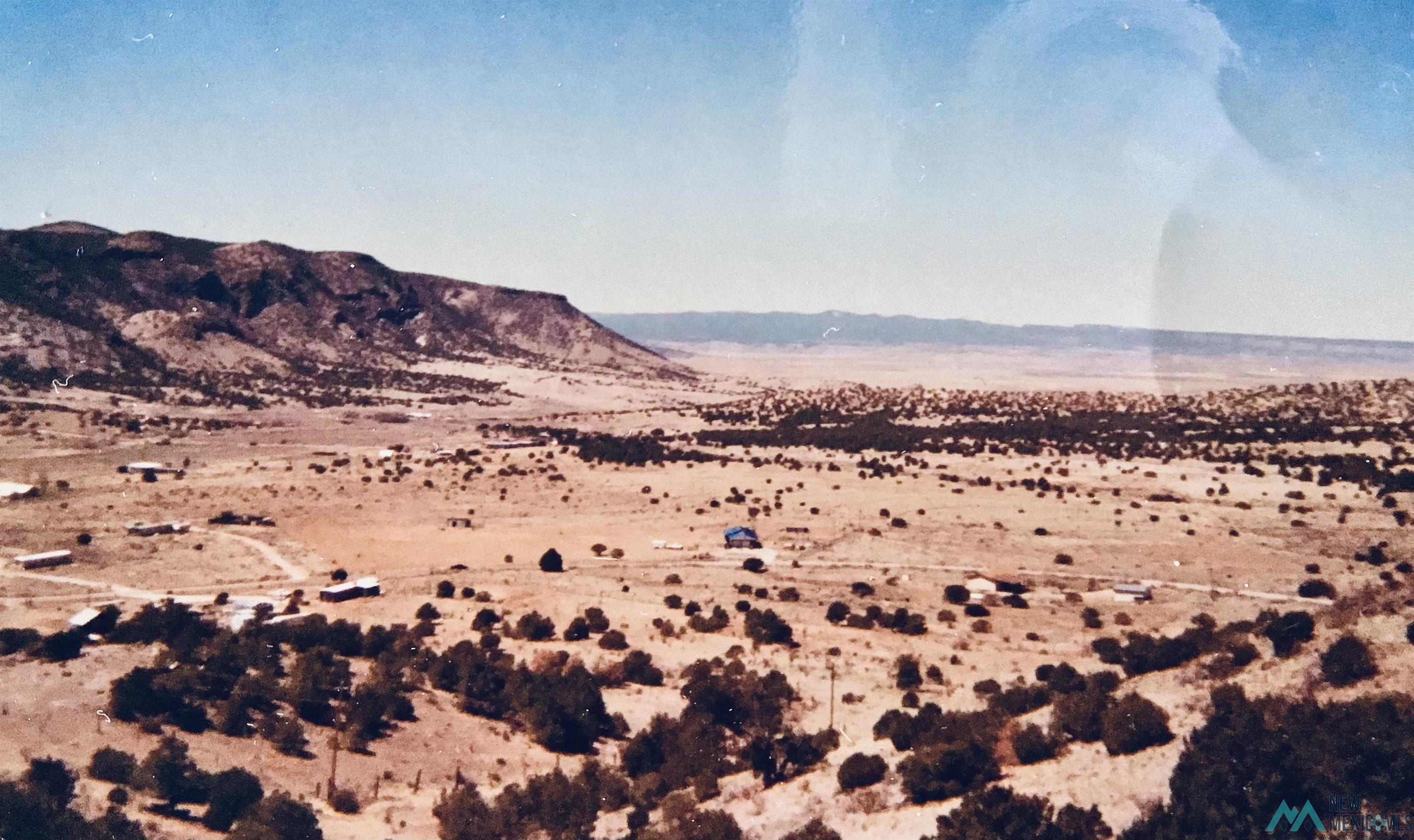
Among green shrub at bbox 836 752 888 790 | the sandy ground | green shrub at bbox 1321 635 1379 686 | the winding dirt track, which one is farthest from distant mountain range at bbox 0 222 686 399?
green shrub at bbox 1321 635 1379 686

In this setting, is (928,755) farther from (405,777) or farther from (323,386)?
(323,386)

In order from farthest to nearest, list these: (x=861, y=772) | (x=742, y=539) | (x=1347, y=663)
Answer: (x=742, y=539), (x=861, y=772), (x=1347, y=663)

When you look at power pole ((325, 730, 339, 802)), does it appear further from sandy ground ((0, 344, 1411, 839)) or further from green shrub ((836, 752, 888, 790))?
green shrub ((836, 752, 888, 790))
